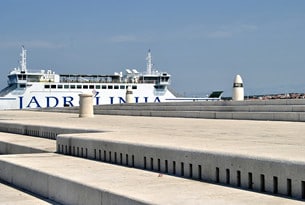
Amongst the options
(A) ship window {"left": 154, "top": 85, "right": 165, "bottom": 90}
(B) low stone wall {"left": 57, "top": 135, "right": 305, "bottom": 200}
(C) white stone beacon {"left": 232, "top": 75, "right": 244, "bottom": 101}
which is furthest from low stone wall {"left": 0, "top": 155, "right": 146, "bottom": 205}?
(A) ship window {"left": 154, "top": 85, "right": 165, "bottom": 90}

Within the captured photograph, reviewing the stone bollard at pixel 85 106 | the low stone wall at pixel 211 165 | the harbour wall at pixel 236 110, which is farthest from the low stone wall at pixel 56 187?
the stone bollard at pixel 85 106

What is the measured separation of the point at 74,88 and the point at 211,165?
6885cm

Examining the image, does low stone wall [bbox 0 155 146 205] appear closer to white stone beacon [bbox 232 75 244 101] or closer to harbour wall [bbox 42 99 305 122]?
harbour wall [bbox 42 99 305 122]

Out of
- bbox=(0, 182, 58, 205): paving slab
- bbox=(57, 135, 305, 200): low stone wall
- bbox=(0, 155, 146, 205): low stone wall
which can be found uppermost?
bbox=(57, 135, 305, 200): low stone wall

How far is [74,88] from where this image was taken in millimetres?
75312

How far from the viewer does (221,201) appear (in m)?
5.98

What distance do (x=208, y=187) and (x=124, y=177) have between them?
1672mm

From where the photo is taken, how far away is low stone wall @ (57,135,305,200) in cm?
631

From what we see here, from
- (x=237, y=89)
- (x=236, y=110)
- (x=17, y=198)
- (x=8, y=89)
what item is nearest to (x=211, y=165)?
(x=17, y=198)

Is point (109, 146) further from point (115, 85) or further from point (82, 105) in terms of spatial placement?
point (115, 85)

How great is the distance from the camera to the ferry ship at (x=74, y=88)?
237 feet

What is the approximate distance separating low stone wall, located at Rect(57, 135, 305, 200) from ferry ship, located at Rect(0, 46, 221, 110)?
58.2 metres

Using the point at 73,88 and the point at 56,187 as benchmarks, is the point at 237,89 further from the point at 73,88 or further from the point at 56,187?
the point at 73,88

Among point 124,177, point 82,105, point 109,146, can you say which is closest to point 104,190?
point 124,177
